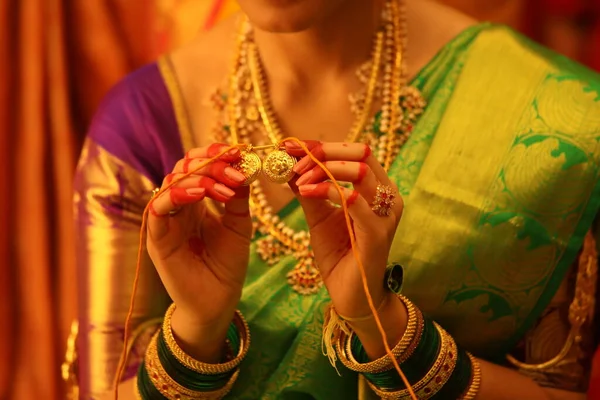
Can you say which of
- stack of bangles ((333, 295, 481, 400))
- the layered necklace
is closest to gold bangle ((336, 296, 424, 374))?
stack of bangles ((333, 295, 481, 400))

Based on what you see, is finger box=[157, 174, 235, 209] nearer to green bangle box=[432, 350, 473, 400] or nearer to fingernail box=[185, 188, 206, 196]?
fingernail box=[185, 188, 206, 196]

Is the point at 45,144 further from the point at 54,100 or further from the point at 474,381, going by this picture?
the point at 474,381

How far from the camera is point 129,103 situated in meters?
1.04

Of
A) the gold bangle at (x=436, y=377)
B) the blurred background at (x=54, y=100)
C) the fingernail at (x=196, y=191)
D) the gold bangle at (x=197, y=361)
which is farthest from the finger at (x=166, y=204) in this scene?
the blurred background at (x=54, y=100)

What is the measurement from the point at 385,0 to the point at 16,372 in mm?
842

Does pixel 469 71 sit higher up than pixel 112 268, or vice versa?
pixel 469 71

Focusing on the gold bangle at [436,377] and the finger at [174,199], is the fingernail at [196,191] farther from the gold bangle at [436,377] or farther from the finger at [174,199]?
the gold bangle at [436,377]

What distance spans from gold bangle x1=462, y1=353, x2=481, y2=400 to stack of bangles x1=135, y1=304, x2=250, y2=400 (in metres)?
0.24

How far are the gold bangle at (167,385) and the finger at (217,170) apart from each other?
0.82ft

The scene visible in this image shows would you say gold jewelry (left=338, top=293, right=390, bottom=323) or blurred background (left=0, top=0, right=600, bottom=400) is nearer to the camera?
gold jewelry (left=338, top=293, right=390, bottom=323)

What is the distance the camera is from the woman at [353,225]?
860mm

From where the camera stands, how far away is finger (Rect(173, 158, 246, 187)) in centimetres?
74

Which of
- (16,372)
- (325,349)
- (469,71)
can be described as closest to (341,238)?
(325,349)

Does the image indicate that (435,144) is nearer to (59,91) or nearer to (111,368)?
(111,368)
